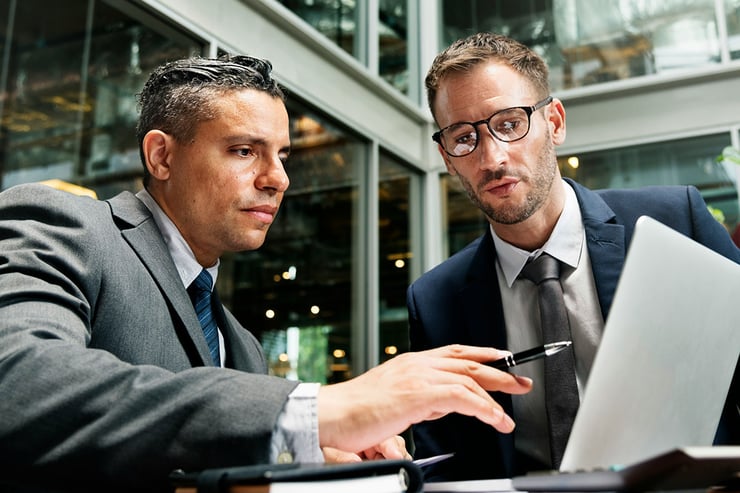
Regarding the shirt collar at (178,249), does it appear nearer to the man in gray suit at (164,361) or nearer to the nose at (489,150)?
the man in gray suit at (164,361)

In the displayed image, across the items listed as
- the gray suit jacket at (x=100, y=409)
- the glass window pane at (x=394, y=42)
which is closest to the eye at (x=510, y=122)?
the gray suit jacket at (x=100, y=409)

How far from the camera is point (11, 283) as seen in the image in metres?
0.96

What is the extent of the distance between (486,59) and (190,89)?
782 mm

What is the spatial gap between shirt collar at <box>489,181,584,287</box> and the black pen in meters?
0.78

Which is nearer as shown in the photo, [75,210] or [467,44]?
[75,210]

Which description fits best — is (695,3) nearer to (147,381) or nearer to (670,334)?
(670,334)

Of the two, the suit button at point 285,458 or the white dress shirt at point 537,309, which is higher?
the white dress shirt at point 537,309

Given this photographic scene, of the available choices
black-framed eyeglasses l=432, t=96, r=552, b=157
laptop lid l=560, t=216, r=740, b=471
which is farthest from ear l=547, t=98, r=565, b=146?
laptop lid l=560, t=216, r=740, b=471

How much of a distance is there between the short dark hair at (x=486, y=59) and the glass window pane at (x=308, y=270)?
300 cm

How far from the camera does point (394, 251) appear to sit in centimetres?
601

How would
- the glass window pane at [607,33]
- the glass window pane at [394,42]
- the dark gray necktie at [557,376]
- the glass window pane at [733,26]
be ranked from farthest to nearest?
the glass window pane at [394,42] < the glass window pane at [607,33] < the glass window pane at [733,26] < the dark gray necktie at [557,376]

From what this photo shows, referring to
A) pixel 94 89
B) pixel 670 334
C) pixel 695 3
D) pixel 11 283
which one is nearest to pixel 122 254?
pixel 11 283

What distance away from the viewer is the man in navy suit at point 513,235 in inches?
64.2

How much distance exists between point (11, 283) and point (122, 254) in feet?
0.98
